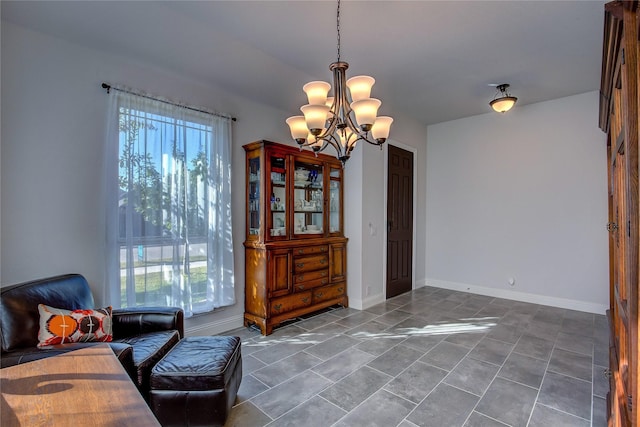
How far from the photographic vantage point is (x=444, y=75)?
3463 millimetres

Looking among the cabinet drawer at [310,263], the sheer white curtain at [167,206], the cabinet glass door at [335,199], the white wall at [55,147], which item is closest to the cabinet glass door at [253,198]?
the sheer white curtain at [167,206]

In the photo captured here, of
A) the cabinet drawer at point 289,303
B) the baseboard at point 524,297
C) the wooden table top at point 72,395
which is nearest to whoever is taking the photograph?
the wooden table top at point 72,395

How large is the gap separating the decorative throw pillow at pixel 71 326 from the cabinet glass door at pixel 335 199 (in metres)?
2.70

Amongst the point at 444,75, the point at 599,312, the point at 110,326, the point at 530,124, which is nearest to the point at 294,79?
the point at 444,75

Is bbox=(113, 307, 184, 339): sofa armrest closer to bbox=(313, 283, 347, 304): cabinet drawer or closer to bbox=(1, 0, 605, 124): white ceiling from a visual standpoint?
bbox=(313, 283, 347, 304): cabinet drawer

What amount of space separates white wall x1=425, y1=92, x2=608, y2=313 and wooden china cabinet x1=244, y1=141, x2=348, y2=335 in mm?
2218

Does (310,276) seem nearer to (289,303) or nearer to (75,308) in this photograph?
(289,303)

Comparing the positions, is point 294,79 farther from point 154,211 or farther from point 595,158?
point 595,158

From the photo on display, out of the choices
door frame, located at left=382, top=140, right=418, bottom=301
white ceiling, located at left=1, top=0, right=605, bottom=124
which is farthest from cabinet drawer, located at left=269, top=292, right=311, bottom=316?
white ceiling, located at left=1, top=0, right=605, bottom=124

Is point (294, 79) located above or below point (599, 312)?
above

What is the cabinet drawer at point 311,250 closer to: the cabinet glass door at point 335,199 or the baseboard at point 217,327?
the cabinet glass door at point 335,199

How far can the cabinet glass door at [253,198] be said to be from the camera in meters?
3.51

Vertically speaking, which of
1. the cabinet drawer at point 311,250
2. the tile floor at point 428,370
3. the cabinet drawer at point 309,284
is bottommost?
the tile floor at point 428,370

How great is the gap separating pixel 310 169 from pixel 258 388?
2.55m
